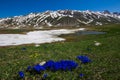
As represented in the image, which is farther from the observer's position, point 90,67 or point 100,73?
point 90,67

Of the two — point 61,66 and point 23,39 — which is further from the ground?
point 23,39

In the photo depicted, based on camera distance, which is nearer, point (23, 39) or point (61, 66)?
point (61, 66)

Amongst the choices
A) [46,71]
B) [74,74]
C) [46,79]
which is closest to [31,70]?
[46,71]

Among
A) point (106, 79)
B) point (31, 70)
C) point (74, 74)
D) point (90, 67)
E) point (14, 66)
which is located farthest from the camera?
point (14, 66)

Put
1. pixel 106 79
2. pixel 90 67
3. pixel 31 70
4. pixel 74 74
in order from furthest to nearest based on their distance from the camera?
pixel 90 67
pixel 31 70
pixel 74 74
pixel 106 79

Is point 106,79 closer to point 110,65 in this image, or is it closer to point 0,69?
point 110,65

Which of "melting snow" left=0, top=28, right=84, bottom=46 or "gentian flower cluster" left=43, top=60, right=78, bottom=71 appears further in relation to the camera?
"melting snow" left=0, top=28, right=84, bottom=46

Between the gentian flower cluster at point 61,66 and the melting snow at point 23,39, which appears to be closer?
the gentian flower cluster at point 61,66

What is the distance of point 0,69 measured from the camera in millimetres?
16875

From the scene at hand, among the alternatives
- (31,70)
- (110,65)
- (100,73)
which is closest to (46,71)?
(31,70)

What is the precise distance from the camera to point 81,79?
1362 cm

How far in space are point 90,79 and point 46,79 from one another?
103 inches

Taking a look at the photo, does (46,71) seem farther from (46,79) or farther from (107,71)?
(107,71)

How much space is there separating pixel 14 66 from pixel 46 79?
16.1ft
